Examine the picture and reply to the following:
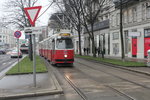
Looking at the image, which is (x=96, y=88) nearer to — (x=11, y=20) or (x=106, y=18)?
(x=11, y=20)

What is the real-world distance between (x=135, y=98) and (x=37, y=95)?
3.64 meters

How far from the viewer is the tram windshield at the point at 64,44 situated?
18.5 m

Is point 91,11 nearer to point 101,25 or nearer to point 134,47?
point 134,47

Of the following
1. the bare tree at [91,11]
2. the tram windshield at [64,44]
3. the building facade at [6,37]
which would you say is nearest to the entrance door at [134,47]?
the bare tree at [91,11]

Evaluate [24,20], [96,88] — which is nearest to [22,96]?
[96,88]

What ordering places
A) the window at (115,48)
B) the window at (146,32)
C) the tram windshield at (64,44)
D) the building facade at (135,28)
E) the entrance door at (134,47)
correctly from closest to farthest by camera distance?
1. the tram windshield at (64,44)
2. the window at (146,32)
3. the building facade at (135,28)
4. the entrance door at (134,47)
5. the window at (115,48)

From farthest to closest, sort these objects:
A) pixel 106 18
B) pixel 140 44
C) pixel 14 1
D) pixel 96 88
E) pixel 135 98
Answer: pixel 106 18, pixel 140 44, pixel 14 1, pixel 96 88, pixel 135 98

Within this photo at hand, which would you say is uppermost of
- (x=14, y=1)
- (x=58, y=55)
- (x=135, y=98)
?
(x=14, y=1)

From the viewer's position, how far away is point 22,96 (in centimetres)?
777

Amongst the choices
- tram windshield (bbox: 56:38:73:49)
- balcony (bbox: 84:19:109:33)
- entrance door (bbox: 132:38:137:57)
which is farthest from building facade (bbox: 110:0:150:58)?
tram windshield (bbox: 56:38:73:49)

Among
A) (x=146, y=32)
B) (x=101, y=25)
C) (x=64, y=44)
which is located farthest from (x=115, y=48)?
(x=64, y=44)

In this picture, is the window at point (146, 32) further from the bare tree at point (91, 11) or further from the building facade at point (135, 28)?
the bare tree at point (91, 11)

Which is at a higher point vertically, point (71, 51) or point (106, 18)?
point (106, 18)

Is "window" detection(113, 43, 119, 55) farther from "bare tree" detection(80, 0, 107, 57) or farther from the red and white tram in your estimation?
the red and white tram
